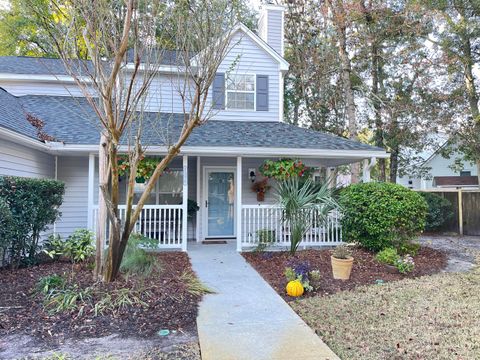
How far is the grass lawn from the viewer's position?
3350 mm

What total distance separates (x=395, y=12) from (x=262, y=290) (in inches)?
558

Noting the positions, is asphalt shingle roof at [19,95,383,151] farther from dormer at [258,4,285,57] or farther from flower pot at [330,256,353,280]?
flower pot at [330,256,353,280]

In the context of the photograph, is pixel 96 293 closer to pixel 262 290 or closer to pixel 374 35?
pixel 262 290

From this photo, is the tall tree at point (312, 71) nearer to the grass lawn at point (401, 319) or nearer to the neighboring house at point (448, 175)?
the neighboring house at point (448, 175)

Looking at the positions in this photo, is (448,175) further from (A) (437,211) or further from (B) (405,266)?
(B) (405,266)

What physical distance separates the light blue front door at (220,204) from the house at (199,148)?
0.03 meters

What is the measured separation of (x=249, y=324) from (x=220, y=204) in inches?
238

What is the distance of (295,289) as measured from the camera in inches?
201

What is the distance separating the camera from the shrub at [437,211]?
11461 millimetres

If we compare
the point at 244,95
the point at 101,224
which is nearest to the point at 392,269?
the point at 101,224

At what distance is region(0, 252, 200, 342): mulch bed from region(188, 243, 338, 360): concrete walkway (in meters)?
0.31

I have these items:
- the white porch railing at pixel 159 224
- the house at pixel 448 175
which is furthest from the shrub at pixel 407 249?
the house at pixel 448 175

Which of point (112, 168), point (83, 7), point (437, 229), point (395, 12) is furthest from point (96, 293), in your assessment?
point (395, 12)

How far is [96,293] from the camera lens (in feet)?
15.0
